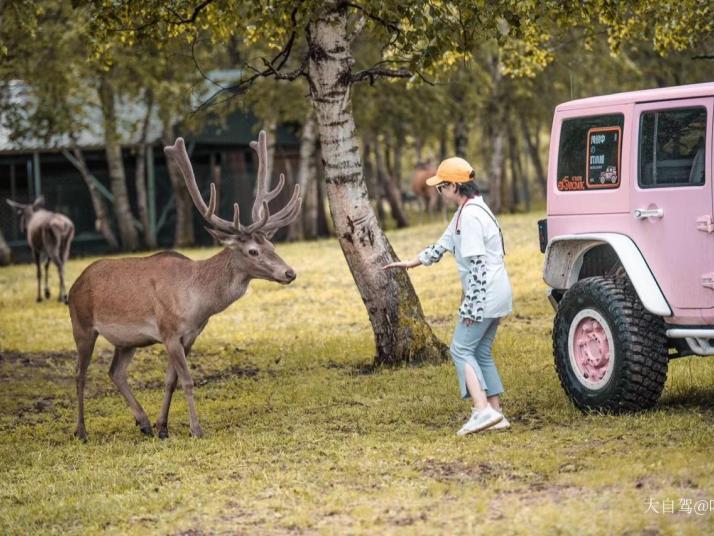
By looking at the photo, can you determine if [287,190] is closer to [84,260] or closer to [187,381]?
[84,260]

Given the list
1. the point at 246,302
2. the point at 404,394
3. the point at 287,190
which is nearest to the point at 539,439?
the point at 404,394

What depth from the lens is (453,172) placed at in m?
8.76

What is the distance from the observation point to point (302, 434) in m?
9.45

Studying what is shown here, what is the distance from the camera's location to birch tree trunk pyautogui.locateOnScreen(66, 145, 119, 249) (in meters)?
34.8

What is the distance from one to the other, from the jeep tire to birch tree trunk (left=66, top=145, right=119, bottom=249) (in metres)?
26.7

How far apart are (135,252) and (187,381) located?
83.6 ft

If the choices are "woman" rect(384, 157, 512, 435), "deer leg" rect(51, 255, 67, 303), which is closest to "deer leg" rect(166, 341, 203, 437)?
"woman" rect(384, 157, 512, 435)

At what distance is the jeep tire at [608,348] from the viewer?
28.6 feet

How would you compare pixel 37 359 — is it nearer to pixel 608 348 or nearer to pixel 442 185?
pixel 442 185

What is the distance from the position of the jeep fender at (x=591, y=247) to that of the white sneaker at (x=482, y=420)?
1.27m

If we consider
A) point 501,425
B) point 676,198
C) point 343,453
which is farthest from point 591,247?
point 343,453

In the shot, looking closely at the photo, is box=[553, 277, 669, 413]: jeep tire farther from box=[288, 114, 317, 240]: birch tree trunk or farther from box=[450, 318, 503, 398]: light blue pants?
box=[288, 114, 317, 240]: birch tree trunk

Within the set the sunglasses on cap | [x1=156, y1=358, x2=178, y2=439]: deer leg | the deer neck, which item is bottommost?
[x1=156, y1=358, x2=178, y2=439]: deer leg

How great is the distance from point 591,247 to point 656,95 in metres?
1.33
